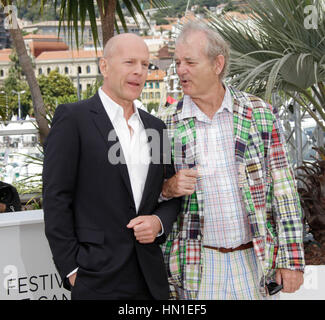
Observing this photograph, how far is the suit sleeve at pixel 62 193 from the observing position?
1.93 metres

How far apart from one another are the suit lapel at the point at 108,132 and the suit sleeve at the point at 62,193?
0.10 metres

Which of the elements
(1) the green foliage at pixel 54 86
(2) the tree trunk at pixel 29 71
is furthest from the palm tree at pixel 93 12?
(1) the green foliage at pixel 54 86

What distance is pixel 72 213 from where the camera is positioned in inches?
78.0

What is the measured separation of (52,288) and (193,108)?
1.03 meters

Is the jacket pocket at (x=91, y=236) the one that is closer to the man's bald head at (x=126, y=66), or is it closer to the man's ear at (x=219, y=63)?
the man's bald head at (x=126, y=66)

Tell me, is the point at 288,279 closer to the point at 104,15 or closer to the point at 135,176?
the point at 135,176

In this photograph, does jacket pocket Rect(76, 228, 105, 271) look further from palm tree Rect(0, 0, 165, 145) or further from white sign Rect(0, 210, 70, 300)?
palm tree Rect(0, 0, 165, 145)


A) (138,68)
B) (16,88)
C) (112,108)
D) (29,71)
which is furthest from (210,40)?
(16,88)

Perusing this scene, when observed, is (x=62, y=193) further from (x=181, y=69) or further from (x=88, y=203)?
(x=181, y=69)

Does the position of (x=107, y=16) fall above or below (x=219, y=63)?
above

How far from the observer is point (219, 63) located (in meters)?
2.29

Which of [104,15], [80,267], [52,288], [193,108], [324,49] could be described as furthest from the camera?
[104,15]

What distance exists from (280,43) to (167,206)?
1.72m
